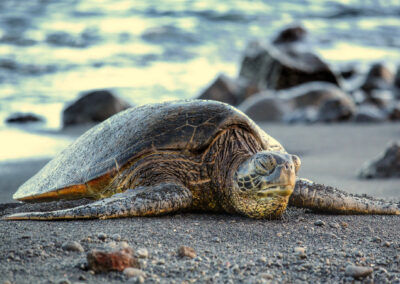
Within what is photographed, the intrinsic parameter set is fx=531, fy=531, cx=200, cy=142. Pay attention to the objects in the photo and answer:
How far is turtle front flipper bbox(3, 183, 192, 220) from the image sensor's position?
319cm

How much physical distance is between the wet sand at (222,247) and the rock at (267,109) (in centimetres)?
623

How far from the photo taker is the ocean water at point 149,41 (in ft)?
42.8

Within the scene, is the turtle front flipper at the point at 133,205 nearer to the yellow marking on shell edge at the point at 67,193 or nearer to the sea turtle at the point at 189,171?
the sea turtle at the point at 189,171

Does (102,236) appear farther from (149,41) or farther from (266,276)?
(149,41)

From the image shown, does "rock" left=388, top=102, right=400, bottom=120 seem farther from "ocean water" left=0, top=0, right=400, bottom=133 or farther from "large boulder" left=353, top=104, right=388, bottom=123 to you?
"ocean water" left=0, top=0, right=400, bottom=133

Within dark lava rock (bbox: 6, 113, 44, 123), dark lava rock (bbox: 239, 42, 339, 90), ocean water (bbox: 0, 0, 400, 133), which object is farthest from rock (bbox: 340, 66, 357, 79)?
dark lava rock (bbox: 6, 113, 44, 123)

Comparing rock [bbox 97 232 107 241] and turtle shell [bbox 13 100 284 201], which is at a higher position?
turtle shell [bbox 13 100 284 201]

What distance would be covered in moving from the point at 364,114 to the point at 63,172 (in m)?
6.77

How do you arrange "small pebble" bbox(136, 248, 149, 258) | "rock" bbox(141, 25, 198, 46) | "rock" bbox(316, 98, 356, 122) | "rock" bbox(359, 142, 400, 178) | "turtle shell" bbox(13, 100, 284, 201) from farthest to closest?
"rock" bbox(141, 25, 198, 46)
"rock" bbox(316, 98, 356, 122)
"rock" bbox(359, 142, 400, 178)
"turtle shell" bbox(13, 100, 284, 201)
"small pebble" bbox(136, 248, 149, 258)

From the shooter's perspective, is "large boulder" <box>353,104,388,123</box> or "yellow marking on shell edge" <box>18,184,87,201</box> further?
"large boulder" <box>353,104,388,123</box>

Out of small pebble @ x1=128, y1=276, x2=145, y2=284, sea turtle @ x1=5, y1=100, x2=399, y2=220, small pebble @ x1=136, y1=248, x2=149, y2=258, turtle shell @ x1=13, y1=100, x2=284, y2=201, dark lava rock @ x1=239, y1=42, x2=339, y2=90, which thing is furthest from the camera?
dark lava rock @ x1=239, y1=42, x2=339, y2=90

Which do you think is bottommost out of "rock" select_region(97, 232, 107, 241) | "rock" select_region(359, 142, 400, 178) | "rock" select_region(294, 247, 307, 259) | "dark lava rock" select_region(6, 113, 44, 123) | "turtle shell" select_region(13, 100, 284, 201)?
"rock" select_region(359, 142, 400, 178)

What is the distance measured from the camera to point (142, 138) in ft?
12.2

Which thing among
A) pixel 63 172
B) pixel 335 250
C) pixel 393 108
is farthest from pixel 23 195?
pixel 393 108
